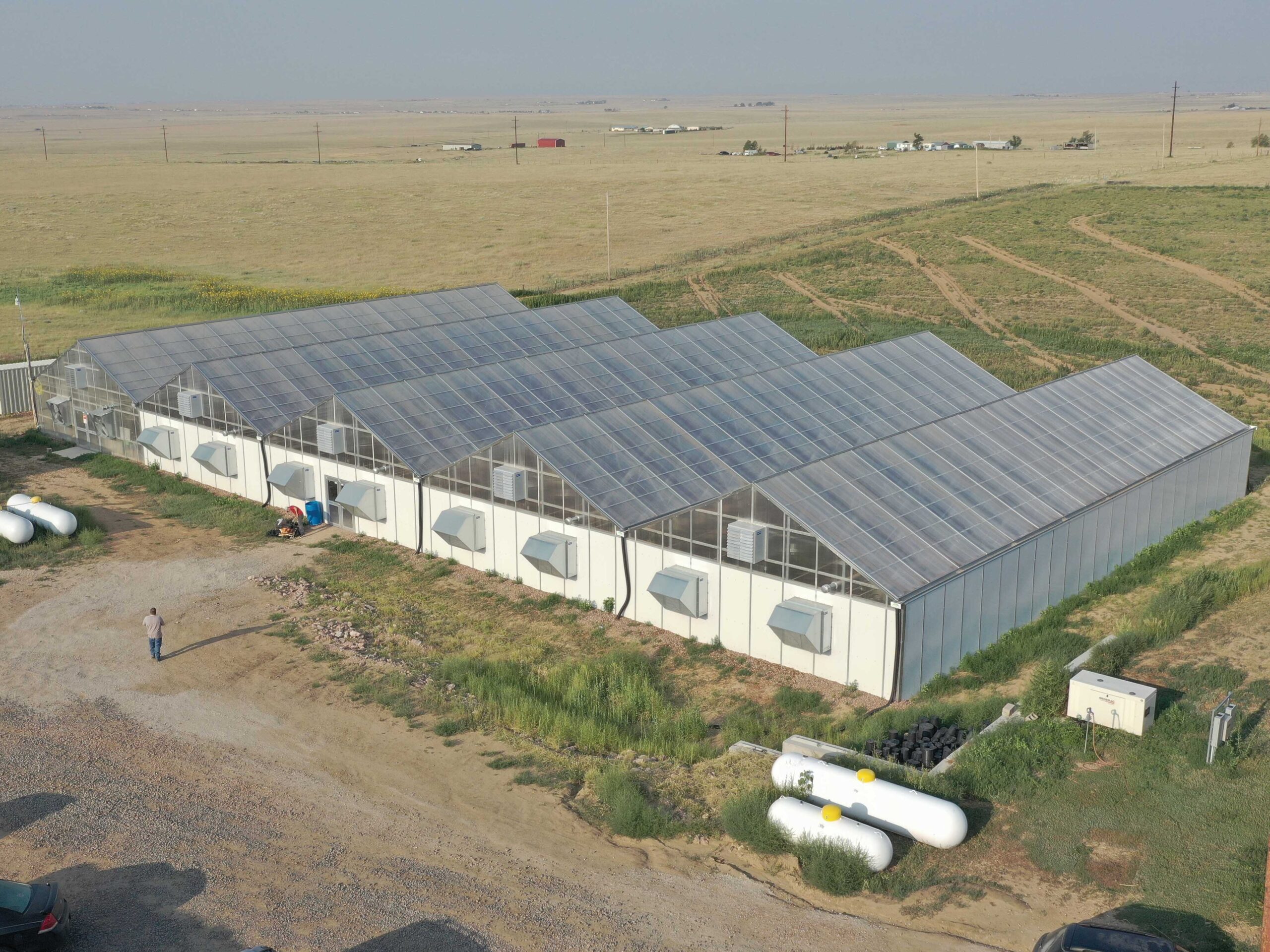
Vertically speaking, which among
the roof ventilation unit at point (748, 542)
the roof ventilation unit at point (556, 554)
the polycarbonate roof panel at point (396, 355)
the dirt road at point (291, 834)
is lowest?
the dirt road at point (291, 834)

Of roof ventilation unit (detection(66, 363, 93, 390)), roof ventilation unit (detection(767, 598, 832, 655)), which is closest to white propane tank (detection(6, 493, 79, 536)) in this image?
roof ventilation unit (detection(66, 363, 93, 390))

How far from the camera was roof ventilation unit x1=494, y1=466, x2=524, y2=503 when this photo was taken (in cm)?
3359

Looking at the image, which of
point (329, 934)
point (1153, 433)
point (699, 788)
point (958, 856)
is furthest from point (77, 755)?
point (1153, 433)

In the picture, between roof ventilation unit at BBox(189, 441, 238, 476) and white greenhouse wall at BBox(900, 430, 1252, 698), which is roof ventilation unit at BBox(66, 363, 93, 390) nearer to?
roof ventilation unit at BBox(189, 441, 238, 476)

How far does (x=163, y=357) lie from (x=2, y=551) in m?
14.2

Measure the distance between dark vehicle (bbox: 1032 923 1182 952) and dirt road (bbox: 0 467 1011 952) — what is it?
1.69 m

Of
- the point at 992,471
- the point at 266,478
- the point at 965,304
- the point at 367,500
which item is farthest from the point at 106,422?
the point at 965,304

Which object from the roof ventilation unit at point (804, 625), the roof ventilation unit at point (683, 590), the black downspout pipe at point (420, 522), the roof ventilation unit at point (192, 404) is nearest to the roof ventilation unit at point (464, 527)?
the black downspout pipe at point (420, 522)

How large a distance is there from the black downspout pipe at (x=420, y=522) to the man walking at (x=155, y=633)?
918 centimetres

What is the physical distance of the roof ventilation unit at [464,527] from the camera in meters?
35.2

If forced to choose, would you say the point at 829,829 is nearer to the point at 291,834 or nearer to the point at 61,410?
the point at 291,834

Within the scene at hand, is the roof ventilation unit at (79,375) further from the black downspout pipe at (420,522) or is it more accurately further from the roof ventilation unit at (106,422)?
the black downspout pipe at (420,522)

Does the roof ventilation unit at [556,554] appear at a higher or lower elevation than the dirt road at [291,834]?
higher

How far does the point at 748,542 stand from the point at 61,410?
35043 millimetres
